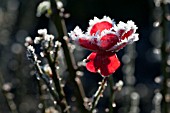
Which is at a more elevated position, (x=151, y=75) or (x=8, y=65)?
(x=8, y=65)

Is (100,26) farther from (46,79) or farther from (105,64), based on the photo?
(46,79)

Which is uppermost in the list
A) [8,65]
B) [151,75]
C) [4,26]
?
[4,26]

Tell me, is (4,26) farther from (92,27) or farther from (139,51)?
(92,27)

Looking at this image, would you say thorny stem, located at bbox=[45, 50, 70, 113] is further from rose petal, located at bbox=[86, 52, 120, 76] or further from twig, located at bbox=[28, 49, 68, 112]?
rose petal, located at bbox=[86, 52, 120, 76]

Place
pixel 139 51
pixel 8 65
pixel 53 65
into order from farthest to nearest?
pixel 139 51, pixel 8 65, pixel 53 65

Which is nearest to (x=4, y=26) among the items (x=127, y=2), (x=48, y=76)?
(x=127, y=2)

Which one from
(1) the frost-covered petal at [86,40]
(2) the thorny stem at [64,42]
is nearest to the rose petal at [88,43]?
(1) the frost-covered petal at [86,40]

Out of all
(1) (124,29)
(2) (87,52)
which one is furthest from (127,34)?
(2) (87,52)
